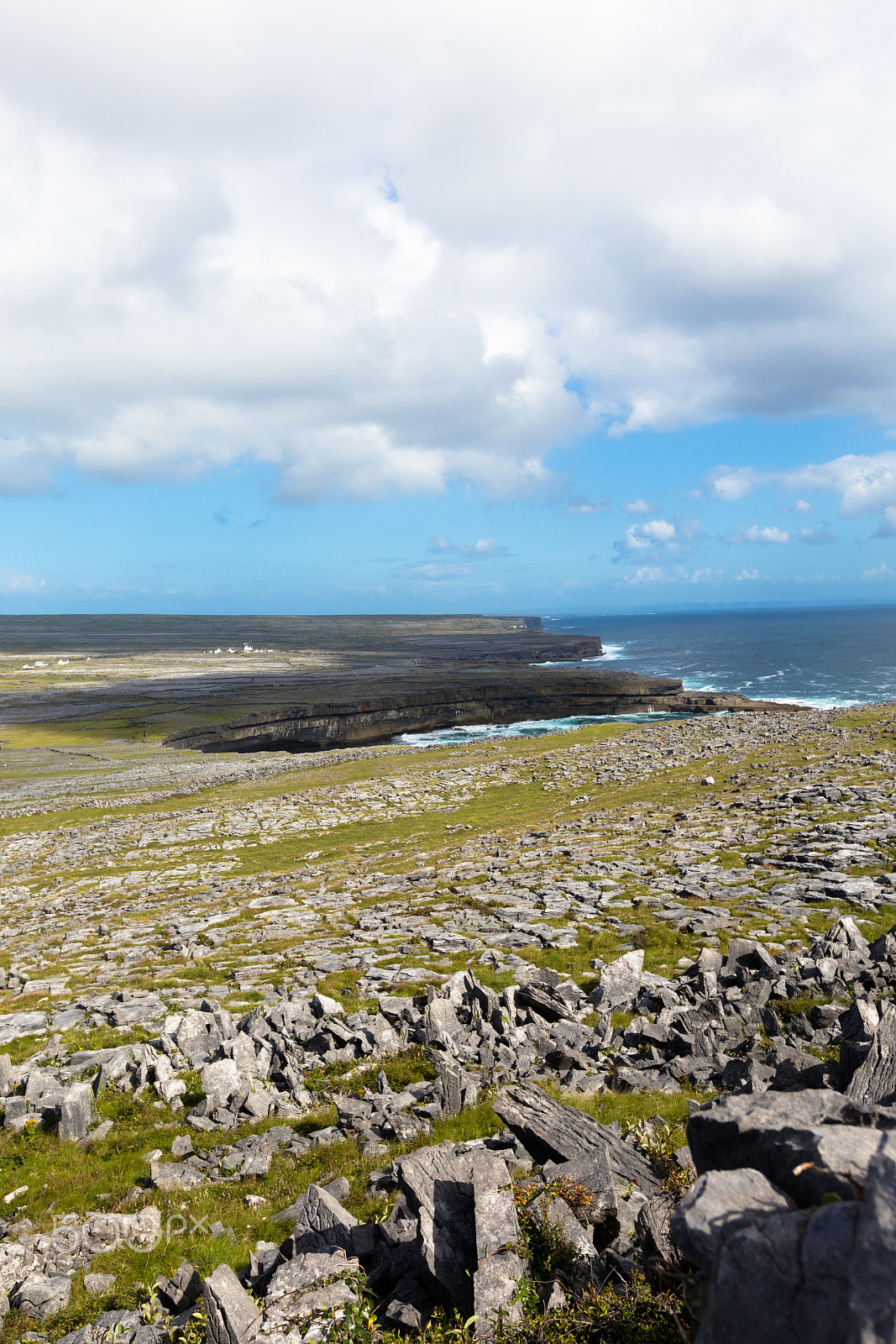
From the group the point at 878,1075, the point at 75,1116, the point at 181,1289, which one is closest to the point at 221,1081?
the point at 75,1116

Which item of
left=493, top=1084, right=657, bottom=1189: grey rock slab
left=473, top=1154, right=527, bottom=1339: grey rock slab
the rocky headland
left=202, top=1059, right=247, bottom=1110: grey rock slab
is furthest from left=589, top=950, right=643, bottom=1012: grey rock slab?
the rocky headland

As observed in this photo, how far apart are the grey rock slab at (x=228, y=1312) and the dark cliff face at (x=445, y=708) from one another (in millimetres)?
110141

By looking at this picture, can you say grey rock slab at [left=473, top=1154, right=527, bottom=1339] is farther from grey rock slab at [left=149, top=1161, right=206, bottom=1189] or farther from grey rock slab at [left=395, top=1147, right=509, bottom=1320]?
grey rock slab at [left=149, top=1161, right=206, bottom=1189]

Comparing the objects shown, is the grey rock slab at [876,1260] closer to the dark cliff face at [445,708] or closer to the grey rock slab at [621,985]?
the grey rock slab at [621,985]

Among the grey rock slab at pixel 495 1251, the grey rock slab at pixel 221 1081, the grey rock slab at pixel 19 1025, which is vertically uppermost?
the grey rock slab at pixel 495 1251

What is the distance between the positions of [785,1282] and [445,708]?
456 feet

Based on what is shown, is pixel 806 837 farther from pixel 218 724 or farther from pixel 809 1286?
pixel 218 724

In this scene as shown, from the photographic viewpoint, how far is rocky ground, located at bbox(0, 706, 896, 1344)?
615 centimetres

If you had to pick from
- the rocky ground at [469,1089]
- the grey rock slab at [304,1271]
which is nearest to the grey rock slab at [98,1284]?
the rocky ground at [469,1089]

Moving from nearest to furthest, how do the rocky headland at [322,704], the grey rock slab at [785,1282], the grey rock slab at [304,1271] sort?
the grey rock slab at [785,1282]
the grey rock slab at [304,1271]
the rocky headland at [322,704]

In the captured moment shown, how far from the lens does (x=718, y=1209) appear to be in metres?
5.05

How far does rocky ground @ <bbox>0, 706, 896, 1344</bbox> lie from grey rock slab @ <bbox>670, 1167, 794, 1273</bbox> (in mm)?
23

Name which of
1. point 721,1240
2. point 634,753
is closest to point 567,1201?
point 721,1240

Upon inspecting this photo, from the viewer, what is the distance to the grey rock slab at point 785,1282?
4227 mm
